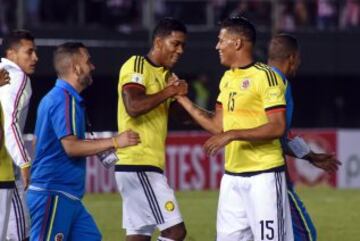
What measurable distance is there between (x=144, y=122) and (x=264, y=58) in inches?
757

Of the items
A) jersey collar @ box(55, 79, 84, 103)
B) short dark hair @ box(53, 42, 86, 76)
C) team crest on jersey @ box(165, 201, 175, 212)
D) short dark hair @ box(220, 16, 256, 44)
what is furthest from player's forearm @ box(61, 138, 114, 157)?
short dark hair @ box(220, 16, 256, 44)

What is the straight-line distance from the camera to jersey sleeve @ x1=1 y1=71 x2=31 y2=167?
36.4ft

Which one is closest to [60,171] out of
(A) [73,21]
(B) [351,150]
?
(B) [351,150]

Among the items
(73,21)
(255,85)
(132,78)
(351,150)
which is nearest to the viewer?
(255,85)

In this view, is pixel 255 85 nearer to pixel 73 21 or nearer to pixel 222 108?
pixel 222 108

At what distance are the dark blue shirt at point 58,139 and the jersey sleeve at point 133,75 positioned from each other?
822 mm

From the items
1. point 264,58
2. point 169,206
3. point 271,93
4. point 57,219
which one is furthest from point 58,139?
point 264,58

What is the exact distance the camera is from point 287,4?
3152cm

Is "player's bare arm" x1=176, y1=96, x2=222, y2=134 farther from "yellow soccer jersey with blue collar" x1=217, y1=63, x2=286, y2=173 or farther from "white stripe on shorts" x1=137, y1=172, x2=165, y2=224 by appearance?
"white stripe on shorts" x1=137, y1=172, x2=165, y2=224

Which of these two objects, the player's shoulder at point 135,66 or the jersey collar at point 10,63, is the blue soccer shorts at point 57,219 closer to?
the player's shoulder at point 135,66

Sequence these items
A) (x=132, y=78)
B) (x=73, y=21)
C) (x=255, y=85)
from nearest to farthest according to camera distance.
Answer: (x=255, y=85) → (x=132, y=78) → (x=73, y=21)

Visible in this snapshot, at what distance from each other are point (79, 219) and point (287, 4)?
70.3 ft

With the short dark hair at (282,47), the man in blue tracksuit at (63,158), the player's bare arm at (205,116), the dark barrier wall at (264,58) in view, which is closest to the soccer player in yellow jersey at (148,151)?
the player's bare arm at (205,116)

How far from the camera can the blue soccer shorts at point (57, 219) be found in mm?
10523
